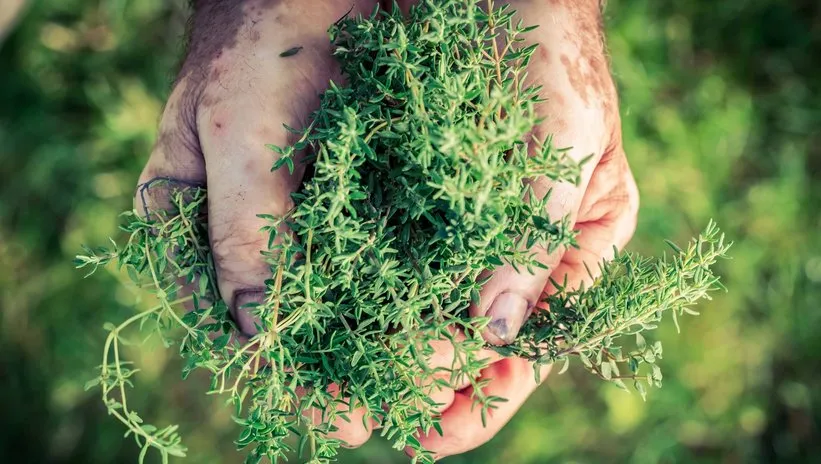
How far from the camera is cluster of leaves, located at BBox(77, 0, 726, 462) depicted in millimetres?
1320

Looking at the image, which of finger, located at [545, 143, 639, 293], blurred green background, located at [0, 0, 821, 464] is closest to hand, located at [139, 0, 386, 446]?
finger, located at [545, 143, 639, 293]

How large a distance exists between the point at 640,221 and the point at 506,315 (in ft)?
5.84

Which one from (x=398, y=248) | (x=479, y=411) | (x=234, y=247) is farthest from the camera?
(x=479, y=411)

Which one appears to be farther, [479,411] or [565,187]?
[479,411]

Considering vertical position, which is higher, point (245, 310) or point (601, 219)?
point (245, 310)

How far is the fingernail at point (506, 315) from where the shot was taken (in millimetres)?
1678

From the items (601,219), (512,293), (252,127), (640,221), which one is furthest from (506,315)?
(640,221)

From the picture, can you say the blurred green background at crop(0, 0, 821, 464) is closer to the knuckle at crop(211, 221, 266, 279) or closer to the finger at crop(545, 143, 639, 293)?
the finger at crop(545, 143, 639, 293)

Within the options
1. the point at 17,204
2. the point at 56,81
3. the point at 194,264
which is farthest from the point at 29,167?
the point at 194,264

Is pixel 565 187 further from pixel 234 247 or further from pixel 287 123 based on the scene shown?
pixel 234 247

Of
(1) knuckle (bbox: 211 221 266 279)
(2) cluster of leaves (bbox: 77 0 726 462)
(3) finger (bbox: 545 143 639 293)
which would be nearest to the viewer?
(2) cluster of leaves (bbox: 77 0 726 462)

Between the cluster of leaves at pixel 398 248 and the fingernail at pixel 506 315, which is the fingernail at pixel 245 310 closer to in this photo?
the cluster of leaves at pixel 398 248

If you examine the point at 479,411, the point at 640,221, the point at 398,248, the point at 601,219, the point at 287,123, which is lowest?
the point at 640,221

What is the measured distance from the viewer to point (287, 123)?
5.64ft
